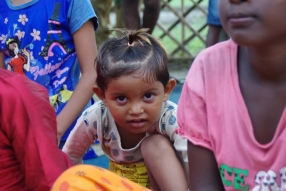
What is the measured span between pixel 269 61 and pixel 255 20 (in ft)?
0.53

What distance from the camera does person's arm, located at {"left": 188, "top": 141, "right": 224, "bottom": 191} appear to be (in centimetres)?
159

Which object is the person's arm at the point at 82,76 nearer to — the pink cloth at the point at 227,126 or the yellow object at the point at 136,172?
the yellow object at the point at 136,172

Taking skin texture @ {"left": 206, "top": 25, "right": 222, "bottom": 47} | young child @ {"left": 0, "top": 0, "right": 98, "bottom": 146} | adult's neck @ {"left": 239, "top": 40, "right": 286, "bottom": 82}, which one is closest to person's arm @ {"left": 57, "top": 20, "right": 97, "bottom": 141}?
young child @ {"left": 0, "top": 0, "right": 98, "bottom": 146}

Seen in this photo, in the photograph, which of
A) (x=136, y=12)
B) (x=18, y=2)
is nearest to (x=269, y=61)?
(x=18, y=2)

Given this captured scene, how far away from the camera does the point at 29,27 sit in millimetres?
2541

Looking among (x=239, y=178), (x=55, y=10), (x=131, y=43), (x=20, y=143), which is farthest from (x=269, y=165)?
(x=55, y=10)

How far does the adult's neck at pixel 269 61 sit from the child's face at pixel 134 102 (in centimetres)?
78

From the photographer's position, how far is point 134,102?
87.9 inches

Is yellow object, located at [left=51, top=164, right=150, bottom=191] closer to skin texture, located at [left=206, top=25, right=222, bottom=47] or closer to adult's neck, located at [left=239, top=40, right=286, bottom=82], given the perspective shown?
adult's neck, located at [left=239, top=40, right=286, bottom=82]

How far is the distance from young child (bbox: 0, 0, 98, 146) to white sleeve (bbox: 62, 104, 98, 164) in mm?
65

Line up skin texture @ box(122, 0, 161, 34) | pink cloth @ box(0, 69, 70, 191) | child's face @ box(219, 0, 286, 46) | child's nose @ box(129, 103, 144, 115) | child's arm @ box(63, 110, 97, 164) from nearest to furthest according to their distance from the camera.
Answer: child's face @ box(219, 0, 286, 46) < pink cloth @ box(0, 69, 70, 191) < child's nose @ box(129, 103, 144, 115) < child's arm @ box(63, 110, 97, 164) < skin texture @ box(122, 0, 161, 34)

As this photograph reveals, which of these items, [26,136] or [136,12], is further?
[136,12]

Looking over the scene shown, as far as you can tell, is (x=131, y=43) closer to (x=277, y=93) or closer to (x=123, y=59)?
(x=123, y=59)

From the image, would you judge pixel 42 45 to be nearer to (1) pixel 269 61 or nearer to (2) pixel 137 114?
(2) pixel 137 114
